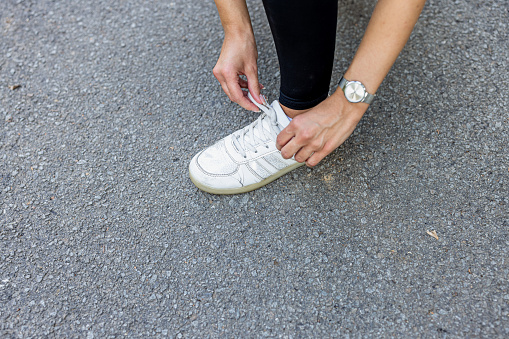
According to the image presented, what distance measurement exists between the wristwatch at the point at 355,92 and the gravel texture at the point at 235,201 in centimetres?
35

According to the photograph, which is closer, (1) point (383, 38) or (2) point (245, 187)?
(1) point (383, 38)

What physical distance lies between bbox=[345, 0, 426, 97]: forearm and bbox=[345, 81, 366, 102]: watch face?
0.01 meters

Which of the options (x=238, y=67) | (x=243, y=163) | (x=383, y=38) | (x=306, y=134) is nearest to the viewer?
(x=383, y=38)

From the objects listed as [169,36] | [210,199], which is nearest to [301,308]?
[210,199]

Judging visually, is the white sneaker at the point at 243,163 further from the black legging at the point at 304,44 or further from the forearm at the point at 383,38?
the forearm at the point at 383,38

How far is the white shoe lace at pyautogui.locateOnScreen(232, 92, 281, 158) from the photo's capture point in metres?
1.18

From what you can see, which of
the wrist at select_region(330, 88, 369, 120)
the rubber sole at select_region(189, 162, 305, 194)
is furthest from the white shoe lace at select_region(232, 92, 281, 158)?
the wrist at select_region(330, 88, 369, 120)

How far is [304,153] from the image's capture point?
110cm

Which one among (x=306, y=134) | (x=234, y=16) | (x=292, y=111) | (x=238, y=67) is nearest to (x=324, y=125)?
(x=306, y=134)

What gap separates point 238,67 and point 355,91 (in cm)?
36

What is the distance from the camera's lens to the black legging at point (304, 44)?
0.94m

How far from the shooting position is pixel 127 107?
1518 mm

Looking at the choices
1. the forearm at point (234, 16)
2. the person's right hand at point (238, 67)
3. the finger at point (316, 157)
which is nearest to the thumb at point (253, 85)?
the person's right hand at point (238, 67)

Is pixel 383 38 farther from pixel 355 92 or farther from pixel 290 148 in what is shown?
pixel 290 148
